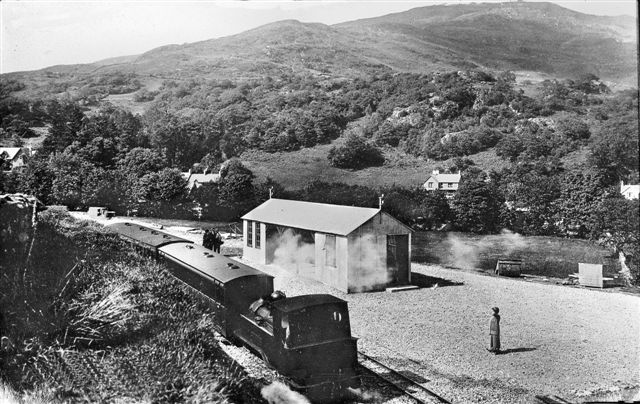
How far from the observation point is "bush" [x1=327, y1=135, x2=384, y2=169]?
1141 cm

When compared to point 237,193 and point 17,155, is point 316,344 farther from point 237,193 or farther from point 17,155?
point 17,155

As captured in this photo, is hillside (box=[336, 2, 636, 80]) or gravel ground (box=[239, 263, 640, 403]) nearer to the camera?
gravel ground (box=[239, 263, 640, 403])

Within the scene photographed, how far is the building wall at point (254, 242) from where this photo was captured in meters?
13.8

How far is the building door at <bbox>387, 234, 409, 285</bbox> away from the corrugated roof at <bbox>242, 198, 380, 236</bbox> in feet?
3.60

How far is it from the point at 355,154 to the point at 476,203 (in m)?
3.07

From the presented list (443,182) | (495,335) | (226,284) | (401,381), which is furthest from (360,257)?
(226,284)

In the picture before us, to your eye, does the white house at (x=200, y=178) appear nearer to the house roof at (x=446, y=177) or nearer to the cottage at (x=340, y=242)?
the cottage at (x=340, y=242)

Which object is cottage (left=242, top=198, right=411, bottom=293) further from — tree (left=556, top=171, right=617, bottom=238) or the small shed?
the small shed

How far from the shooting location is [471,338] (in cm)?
1030

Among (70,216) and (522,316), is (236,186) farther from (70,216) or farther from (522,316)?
(522,316)

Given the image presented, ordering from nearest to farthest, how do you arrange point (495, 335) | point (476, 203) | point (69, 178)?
point (495, 335) → point (69, 178) → point (476, 203)

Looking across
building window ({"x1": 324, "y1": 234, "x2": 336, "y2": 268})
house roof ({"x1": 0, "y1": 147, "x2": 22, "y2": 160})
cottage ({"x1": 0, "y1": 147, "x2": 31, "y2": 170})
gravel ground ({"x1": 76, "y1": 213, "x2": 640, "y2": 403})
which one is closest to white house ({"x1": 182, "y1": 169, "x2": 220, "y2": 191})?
gravel ground ({"x1": 76, "y1": 213, "x2": 640, "y2": 403})

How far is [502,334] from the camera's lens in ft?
34.8

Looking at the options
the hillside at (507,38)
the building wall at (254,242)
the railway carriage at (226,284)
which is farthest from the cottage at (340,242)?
the hillside at (507,38)
